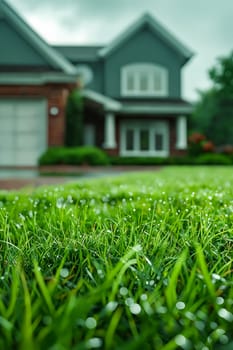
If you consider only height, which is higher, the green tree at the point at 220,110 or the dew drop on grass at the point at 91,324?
the green tree at the point at 220,110

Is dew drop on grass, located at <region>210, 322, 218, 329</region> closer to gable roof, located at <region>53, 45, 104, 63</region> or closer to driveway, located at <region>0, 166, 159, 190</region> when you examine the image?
driveway, located at <region>0, 166, 159, 190</region>

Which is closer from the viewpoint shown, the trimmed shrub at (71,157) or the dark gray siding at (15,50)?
the trimmed shrub at (71,157)

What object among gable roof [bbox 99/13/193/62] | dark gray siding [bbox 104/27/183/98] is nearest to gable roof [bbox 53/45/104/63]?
gable roof [bbox 99/13/193/62]

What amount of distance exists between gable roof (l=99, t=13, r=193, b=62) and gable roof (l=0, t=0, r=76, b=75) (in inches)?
202

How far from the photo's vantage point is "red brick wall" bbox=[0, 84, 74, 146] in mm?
19172

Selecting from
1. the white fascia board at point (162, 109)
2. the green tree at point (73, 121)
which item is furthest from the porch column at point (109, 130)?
the green tree at point (73, 121)

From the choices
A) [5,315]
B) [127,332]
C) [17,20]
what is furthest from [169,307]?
[17,20]

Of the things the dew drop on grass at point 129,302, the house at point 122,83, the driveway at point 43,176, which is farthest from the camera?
the house at point 122,83

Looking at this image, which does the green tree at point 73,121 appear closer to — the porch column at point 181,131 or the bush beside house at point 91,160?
the bush beside house at point 91,160

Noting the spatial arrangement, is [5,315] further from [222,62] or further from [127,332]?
[222,62]

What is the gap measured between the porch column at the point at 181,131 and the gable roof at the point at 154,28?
11.7ft

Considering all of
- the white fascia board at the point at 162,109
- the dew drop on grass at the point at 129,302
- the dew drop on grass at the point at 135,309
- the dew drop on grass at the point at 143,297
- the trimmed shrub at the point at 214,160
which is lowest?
the trimmed shrub at the point at 214,160

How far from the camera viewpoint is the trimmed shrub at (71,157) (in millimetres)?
17578

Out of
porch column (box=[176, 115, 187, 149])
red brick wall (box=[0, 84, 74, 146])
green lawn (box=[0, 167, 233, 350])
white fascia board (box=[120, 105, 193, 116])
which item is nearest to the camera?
green lawn (box=[0, 167, 233, 350])
